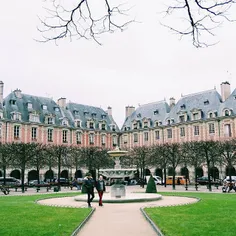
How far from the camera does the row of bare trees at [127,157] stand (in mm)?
31812

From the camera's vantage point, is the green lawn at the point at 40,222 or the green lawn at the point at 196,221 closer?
the green lawn at the point at 196,221

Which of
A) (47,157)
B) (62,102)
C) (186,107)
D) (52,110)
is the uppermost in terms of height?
(62,102)

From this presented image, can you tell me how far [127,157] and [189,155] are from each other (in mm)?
9908

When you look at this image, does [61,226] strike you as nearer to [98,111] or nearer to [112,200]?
[112,200]

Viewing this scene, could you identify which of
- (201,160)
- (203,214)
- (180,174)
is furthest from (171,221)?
(180,174)

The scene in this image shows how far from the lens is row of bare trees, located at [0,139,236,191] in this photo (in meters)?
31.8

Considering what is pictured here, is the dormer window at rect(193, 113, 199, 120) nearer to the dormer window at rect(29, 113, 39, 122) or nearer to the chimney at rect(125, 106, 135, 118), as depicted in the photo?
the chimney at rect(125, 106, 135, 118)

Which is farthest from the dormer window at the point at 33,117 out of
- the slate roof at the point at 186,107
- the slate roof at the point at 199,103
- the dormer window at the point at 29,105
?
the slate roof at the point at 199,103

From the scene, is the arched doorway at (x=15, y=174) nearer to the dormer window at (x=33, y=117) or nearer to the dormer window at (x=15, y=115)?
the dormer window at (x=15, y=115)

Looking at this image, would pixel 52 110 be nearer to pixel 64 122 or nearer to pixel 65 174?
pixel 64 122

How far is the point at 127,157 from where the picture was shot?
42.4m

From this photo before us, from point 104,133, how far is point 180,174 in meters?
13.3

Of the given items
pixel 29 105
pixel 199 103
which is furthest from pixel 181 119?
pixel 29 105

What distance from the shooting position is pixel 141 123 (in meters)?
50.8
